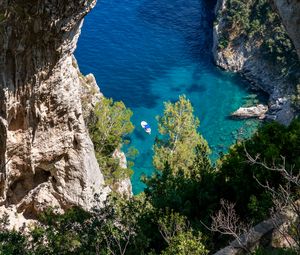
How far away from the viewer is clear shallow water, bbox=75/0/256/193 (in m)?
47.2

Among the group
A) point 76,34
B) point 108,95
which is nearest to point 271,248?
point 76,34

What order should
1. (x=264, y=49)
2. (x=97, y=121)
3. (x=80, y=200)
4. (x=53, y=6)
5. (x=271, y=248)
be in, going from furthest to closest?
(x=264, y=49)
(x=97, y=121)
(x=80, y=200)
(x=53, y=6)
(x=271, y=248)

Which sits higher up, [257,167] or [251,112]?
[257,167]

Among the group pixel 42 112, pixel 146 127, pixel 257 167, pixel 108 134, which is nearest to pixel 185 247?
pixel 257 167

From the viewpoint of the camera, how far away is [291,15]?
46.9 ft

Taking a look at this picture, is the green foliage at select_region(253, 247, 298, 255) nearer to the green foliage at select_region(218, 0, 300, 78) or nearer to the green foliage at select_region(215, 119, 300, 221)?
the green foliage at select_region(215, 119, 300, 221)

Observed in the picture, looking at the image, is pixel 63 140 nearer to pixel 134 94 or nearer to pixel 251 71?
pixel 134 94

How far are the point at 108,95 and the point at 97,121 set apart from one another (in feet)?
68.3

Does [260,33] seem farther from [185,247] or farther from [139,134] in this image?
[185,247]

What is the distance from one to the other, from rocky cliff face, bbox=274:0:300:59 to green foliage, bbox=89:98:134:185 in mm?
15696

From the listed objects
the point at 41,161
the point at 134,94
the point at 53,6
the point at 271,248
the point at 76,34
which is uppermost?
the point at 53,6

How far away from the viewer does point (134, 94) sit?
166 ft

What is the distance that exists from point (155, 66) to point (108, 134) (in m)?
27.4

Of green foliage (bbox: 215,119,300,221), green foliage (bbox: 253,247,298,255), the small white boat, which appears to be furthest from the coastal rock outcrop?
green foliage (bbox: 253,247,298,255)
